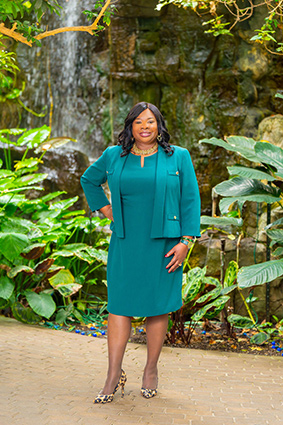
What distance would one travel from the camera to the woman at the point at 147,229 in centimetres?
293

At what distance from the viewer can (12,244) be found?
4.95m

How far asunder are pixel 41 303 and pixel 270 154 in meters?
2.50

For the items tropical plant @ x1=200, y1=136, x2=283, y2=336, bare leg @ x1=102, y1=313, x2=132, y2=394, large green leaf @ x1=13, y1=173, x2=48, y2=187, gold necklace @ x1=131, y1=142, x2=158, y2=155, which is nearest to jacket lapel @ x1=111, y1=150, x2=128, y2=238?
gold necklace @ x1=131, y1=142, x2=158, y2=155

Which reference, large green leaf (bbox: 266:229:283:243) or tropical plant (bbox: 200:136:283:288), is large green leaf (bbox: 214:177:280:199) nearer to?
tropical plant (bbox: 200:136:283:288)

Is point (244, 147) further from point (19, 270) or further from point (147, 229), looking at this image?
point (19, 270)

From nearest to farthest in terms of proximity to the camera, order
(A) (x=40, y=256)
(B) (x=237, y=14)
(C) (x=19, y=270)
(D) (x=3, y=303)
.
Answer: (C) (x=19, y=270), (D) (x=3, y=303), (A) (x=40, y=256), (B) (x=237, y=14)

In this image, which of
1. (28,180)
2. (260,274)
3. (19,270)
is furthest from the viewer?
(28,180)

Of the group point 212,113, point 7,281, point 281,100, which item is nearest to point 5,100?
point 212,113

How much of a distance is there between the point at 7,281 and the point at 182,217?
2680 mm

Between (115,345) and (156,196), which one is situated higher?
(156,196)

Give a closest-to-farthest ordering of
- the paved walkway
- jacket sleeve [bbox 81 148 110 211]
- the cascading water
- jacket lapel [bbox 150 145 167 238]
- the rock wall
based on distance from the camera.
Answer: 1. the paved walkway
2. jacket lapel [bbox 150 145 167 238]
3. jacket sleeve [bbox 81 148 110 211]
4. the rock wall
5. the cascading water

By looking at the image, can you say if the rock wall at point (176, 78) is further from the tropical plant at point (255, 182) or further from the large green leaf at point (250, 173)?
the large green leaf at point (250, 173)

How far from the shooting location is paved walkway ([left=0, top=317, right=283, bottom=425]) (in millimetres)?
2805

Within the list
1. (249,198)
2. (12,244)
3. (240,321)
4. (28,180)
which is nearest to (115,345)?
(249,198)
